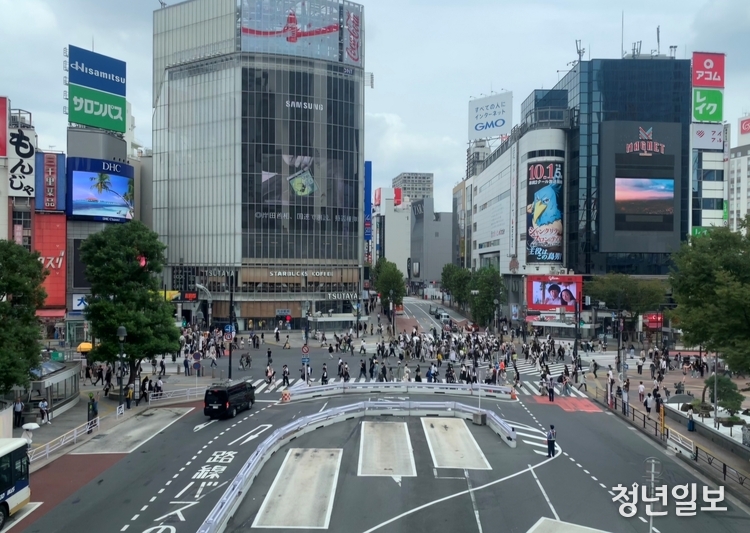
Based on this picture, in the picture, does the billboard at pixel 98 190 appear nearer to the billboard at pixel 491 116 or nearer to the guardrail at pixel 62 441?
the guardrail at pixel 62 441

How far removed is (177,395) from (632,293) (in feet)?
168

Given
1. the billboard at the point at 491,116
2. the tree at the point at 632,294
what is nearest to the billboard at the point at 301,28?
the billboard at the point at 491,116

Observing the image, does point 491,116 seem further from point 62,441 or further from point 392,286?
point 62,441

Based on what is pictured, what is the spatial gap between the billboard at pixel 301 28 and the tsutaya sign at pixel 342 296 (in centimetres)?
2989

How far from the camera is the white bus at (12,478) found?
18062 millimetres

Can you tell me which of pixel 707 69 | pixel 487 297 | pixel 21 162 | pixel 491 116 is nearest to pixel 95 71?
pixel 21 162

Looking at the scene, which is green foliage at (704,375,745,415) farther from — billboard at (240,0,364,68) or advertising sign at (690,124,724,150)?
billboard at (240,0,364,68)

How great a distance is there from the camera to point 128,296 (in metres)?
36.7

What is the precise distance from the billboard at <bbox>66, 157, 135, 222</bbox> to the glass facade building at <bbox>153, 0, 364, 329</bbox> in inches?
541

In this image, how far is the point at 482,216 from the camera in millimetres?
121625

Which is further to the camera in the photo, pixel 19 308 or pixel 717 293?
pixel 19 308

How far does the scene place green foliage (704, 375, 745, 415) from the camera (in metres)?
31.5

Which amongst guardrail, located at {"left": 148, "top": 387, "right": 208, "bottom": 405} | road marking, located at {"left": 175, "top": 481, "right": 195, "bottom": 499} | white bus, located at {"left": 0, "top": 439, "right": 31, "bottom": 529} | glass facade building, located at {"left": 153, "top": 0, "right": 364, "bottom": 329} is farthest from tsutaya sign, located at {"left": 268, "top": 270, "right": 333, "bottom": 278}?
white bus, located at {"left": 0, "top": 439, "right": 31, "bottom": 529}

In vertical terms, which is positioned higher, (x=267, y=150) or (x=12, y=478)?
(x=267, y=150)
